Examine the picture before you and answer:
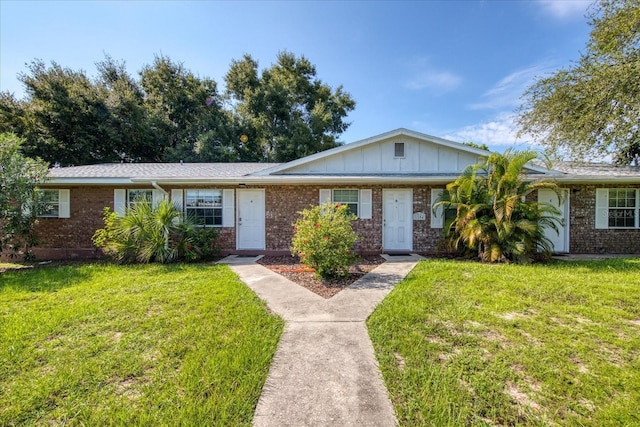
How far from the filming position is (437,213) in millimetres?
9242

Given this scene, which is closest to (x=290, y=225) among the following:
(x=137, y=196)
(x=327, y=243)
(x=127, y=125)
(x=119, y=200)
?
(x=327, y=243)

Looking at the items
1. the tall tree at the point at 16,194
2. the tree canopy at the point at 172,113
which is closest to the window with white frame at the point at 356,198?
the tall tree at the point at 16,194

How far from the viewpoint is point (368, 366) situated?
2730 mm

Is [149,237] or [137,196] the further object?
[137,196]

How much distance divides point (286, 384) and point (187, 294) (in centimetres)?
325

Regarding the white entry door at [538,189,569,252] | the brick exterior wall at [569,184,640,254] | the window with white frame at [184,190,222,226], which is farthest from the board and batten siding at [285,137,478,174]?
the brick exterior wall at [569,184,640,254]

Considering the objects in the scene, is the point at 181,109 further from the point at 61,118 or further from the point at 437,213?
the point at 437,213

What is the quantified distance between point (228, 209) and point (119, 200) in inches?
149

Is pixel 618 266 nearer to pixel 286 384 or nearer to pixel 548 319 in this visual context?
pixel 548 319

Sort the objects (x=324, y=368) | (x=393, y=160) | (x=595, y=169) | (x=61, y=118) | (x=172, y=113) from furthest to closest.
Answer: (x=172, y=113)
(x=61, y=118)
(x=595, y=169)
(x=393, y=160)
(x=324, y=368)

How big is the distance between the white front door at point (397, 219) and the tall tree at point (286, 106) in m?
11.8

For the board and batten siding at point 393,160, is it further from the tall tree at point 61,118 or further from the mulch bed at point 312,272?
the tall tree at point 61,118

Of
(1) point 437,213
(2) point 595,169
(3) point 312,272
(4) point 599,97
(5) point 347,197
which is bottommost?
(3) point 312,272

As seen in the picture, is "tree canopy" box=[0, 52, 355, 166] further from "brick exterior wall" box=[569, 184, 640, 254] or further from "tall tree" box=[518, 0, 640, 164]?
"brick exterior wall" box=[569, 184, 640, 254]
